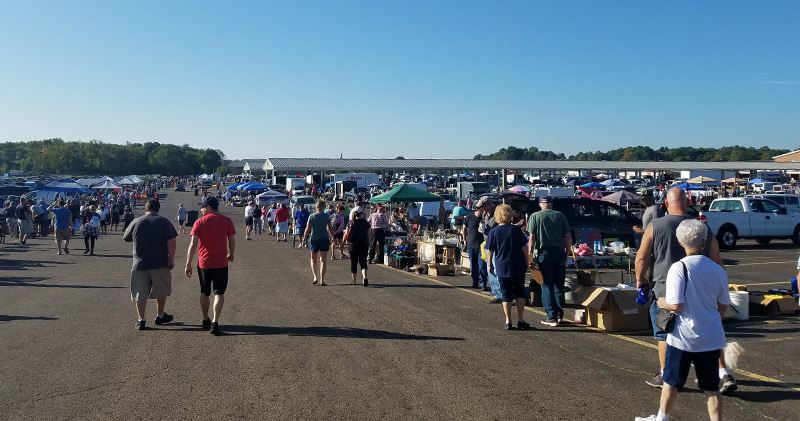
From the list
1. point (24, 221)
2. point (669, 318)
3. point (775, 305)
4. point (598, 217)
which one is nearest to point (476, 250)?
point (775, 305)

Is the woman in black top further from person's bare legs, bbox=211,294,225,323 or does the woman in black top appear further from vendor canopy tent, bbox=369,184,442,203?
vendor canopy tent, bbox=369,184,442,203

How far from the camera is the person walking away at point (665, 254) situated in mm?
5551

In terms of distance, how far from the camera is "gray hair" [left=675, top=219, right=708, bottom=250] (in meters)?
4.30

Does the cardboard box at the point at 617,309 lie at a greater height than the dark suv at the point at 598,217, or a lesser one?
lesser

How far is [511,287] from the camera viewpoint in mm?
8062

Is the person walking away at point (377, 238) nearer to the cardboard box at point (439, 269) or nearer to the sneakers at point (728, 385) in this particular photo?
the cardboard box at point (439, 269)

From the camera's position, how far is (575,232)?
1508 cm

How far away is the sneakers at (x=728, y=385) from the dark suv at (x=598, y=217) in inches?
409

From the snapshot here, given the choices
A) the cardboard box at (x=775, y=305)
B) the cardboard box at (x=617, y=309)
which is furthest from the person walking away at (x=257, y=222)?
the cardboard box at (x=775, y=305)

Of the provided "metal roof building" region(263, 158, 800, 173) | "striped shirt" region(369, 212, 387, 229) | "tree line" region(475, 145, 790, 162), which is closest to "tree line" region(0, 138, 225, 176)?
"metal roof building" region(263, 158, 800, 173)

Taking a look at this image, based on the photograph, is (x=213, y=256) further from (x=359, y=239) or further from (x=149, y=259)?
(x=359, y=239)

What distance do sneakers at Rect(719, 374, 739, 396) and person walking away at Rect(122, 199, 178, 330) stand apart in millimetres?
6812

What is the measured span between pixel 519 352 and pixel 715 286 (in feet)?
10.2

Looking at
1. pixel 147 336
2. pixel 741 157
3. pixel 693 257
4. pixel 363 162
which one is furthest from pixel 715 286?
pixel 741 157
